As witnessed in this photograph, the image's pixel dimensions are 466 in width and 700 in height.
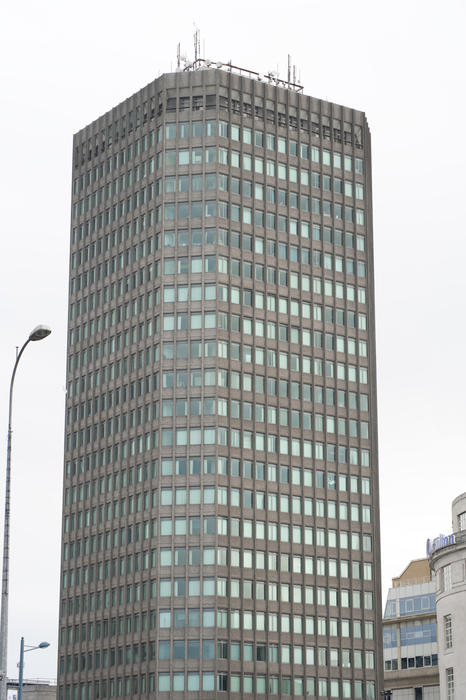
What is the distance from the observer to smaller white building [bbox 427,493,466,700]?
373ft

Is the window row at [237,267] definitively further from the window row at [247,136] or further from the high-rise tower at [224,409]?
the window row at [247,136]

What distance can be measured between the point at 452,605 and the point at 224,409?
3655 cm

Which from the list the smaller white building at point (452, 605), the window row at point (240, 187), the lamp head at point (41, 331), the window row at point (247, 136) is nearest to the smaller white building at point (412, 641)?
the smaller white building at point (452, 605)

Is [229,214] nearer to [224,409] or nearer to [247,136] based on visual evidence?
[247,136]

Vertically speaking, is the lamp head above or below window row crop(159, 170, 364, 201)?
below

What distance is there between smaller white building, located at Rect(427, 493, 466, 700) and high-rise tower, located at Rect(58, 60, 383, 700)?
25015 mm

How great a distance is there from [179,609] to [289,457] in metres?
20.8

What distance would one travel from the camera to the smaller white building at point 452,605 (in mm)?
113562

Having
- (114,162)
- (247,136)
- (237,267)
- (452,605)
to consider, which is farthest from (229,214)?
(452,605)

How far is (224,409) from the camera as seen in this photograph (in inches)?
5591

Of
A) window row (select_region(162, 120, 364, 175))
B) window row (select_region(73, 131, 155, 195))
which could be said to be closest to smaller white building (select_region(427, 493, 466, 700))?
window row (select_region(162, 120, 364, 175))

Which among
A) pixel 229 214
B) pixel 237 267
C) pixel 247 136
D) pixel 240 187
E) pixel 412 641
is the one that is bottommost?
pixel 412 641

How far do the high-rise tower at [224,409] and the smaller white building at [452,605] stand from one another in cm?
2501

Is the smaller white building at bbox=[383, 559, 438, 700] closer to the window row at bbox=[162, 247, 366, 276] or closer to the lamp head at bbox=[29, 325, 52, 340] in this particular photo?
the window row at bbox=[162, 247, 366, 276]
